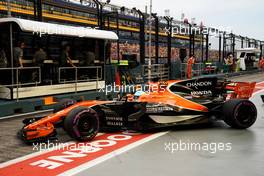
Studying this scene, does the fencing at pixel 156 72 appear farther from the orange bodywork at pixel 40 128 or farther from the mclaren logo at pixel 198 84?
the orange bodywork at pixel 40 128

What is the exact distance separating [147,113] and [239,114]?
84.0 inches

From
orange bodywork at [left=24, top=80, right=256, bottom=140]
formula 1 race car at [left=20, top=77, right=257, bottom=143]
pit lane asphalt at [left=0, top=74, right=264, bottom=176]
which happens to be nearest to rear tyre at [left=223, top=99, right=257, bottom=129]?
formula 1 race car at [left=20, top=77, right=257, bottom=143]

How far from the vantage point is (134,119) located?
737cm

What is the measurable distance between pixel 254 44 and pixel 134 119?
1685 inches

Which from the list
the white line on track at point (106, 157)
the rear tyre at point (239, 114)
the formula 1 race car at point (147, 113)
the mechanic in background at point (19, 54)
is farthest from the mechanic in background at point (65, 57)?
the rear tyre at point (239, 114)

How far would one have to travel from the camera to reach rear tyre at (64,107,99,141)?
21.4 ft

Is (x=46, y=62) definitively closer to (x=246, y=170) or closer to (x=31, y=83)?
(x=31, y=83)

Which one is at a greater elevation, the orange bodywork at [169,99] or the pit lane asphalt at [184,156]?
the orange bodywork at [169,99]

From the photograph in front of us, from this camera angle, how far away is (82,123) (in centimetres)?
667

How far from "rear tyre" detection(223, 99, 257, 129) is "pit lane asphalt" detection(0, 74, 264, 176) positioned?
0.19 metres

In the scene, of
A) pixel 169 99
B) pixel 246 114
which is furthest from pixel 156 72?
pixel 169 99

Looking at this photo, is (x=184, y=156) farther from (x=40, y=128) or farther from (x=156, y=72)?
(x=156, y=72)

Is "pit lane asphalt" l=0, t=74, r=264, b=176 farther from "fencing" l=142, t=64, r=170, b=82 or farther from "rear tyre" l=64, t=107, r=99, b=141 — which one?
"fencing" l=142, t=64, r=170, b=82

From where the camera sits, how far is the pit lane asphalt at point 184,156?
198 inches
